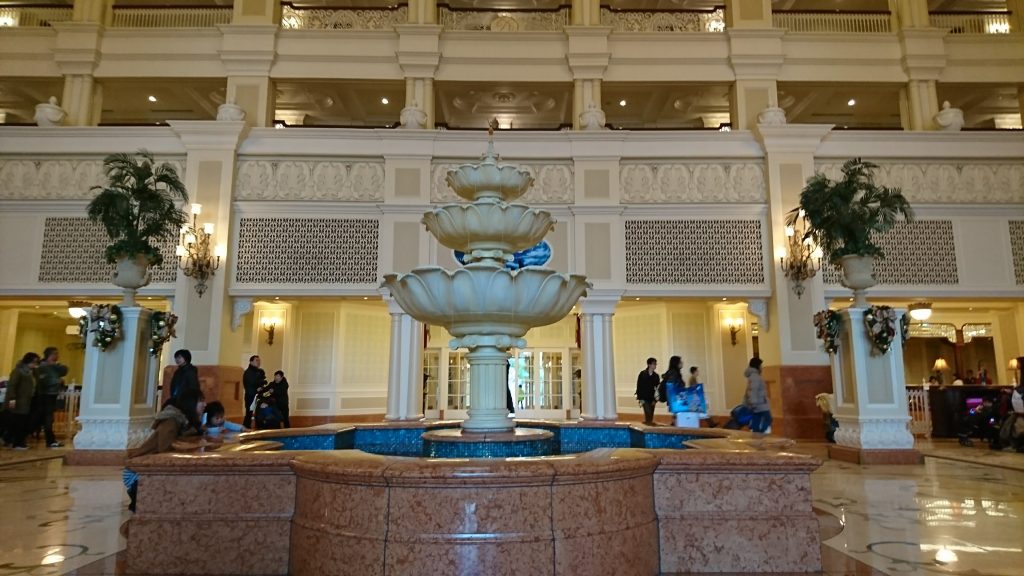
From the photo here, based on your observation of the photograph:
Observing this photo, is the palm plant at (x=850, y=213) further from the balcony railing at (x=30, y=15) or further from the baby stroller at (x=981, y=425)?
the balcony railing at (x=30, y=15)

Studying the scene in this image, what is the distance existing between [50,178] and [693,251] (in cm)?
961

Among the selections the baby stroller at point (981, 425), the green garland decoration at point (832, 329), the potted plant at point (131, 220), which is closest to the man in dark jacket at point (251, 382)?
the potted plant at point (131, 220)

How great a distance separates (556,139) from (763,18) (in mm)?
4157

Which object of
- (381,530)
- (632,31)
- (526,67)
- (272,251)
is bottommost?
(381,530)

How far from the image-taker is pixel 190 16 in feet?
34.8

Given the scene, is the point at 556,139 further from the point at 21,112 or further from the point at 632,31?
the point at 21,112

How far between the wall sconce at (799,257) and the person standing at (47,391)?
9885 mm

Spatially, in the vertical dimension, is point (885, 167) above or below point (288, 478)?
above

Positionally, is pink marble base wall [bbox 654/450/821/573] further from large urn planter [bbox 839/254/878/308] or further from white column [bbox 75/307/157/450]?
white column [bbox 75/307/157/450]

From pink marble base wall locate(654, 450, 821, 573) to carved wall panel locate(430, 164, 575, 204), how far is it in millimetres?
6585

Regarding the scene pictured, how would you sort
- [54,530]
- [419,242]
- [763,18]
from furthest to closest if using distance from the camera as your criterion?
[763,18] → [419,242] → [54,530]

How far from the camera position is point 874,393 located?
634 cm

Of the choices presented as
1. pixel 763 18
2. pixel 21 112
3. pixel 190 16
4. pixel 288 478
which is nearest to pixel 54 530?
pixel 288 478

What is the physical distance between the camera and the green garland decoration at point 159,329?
652 centimetres
